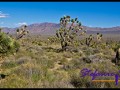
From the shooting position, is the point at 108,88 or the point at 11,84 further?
the point at 11,84

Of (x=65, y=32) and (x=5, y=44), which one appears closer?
(x=5, y=44)

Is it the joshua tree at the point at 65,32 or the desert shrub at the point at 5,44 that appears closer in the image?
the desert shrub at the point at 5,44

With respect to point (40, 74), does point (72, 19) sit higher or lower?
higher

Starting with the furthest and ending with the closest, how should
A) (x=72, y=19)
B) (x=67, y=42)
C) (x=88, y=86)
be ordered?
(x=72, y=19)
(x=67, y=42)
(x=88, y=86)

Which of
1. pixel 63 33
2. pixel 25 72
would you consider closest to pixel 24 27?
pixel 63 33

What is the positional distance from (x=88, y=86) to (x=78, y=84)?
61cm

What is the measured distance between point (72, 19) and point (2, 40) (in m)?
32.9

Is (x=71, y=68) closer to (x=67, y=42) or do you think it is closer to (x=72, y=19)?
(x=67, y=42)

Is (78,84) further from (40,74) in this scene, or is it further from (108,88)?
(40,74)

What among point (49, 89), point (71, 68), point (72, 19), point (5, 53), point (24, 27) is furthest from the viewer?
point (24, 27)

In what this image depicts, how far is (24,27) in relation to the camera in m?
53.2

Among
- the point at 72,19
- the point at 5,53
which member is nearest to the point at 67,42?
the point at 72,19

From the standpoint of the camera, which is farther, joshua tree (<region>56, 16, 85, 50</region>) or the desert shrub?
joshua tree (<region>56, 16, 85, 50</region>)

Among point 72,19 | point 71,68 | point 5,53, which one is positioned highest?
point 72,19
